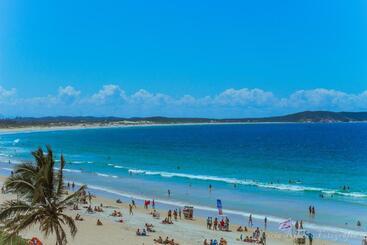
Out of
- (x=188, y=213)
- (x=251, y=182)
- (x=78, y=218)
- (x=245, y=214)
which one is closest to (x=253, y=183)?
(x=251, y=182)

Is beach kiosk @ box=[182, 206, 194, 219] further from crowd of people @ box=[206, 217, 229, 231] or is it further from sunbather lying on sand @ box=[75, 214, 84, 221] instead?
sunbather lying on sand @ box=[75, 214, 84, 221]

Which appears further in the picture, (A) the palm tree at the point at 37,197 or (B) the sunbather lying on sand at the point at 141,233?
(B) the sunbather lying on sand at the point at 141,233

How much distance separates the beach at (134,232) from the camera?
27047mm

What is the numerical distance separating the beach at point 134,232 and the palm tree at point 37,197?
31.4 feet

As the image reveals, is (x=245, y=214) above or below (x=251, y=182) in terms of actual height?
below

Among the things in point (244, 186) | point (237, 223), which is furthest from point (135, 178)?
point (237, 223)

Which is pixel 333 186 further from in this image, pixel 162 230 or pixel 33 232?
pixel 33 232

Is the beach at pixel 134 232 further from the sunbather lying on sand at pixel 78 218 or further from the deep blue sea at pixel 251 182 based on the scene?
the deep blue sea at pixel 251 182

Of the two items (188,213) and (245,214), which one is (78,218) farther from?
(245,214)

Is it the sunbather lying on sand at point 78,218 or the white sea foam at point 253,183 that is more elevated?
the white sea foam at point 253,183

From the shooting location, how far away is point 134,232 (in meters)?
29.7

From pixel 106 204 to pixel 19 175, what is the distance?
24.9m

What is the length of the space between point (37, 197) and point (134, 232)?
591 inches

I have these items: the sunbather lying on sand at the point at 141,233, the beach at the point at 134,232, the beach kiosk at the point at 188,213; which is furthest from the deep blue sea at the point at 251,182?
the sunbather lying on sand at the point at 141,233
